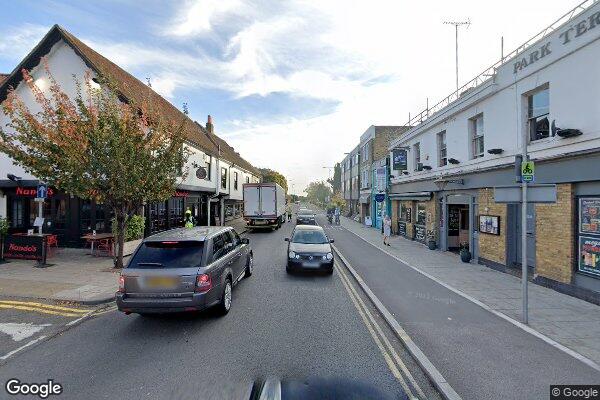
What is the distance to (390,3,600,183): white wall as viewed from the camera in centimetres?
766

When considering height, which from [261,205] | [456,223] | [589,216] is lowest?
[456,223]

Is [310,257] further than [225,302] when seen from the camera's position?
Yes

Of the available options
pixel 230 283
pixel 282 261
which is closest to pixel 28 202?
pixel 282 261

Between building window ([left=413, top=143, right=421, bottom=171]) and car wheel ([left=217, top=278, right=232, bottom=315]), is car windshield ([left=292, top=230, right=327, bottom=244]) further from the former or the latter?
building window ([left=413, top=143, right=421, bottom=171])

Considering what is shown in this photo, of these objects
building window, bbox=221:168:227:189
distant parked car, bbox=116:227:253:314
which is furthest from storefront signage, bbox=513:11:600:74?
building window, bbox=221:168:227:189

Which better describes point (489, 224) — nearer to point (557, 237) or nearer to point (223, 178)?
point (557, 237)

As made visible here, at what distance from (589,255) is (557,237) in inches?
37.2

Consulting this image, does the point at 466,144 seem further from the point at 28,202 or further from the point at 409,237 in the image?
the point at 28,202

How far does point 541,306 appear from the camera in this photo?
7.38m

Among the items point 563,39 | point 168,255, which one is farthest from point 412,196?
point 168,255

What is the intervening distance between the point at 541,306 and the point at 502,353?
3434mm

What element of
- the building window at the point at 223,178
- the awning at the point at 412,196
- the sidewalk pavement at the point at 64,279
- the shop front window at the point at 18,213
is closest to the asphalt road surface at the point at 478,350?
the sidewalk pavement at the point at 64,279

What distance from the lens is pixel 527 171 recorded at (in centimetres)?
613

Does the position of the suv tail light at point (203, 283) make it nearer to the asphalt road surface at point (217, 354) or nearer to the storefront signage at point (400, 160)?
the asphalt road surface at point (217, 354)
